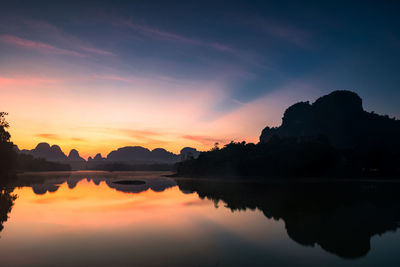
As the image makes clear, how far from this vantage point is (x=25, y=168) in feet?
613

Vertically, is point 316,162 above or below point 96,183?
above

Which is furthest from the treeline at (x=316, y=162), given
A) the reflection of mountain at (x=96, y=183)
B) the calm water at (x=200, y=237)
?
the calm water at (x=200, y=237)

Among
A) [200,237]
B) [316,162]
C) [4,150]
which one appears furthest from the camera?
[316,162]

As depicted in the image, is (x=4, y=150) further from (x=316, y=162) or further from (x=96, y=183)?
(x=316, y=162)

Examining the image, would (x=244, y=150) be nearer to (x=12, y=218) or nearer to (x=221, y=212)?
(x=221, y=212)

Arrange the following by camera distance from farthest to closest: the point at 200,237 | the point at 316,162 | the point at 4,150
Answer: the point at 316,162, the point at 4,150, the point at 200,237

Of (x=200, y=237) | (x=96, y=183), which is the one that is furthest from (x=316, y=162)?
(x=200, y=237)

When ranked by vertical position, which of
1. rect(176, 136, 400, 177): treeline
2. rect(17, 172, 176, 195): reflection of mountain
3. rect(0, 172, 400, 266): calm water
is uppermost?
rect(176, 136, 400, 177): treeline

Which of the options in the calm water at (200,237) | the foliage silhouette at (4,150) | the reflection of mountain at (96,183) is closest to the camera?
the calm water at (200,237)

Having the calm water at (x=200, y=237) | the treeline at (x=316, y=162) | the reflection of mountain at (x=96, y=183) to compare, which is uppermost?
the treeline at (x=316, y=162)

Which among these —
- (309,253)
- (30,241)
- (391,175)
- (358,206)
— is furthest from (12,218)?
(391,175)

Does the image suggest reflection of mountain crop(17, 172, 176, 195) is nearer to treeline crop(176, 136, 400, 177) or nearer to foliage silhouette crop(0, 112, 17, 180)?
foliage silhouette crop(0, 112, 17, 180)

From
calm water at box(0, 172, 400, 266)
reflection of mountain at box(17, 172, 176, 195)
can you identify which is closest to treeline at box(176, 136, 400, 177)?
reflection of mountain at box(17, 172, 176, 195)

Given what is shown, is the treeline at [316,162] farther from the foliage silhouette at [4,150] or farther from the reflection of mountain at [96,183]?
the foliage silhouette at [4,150]
